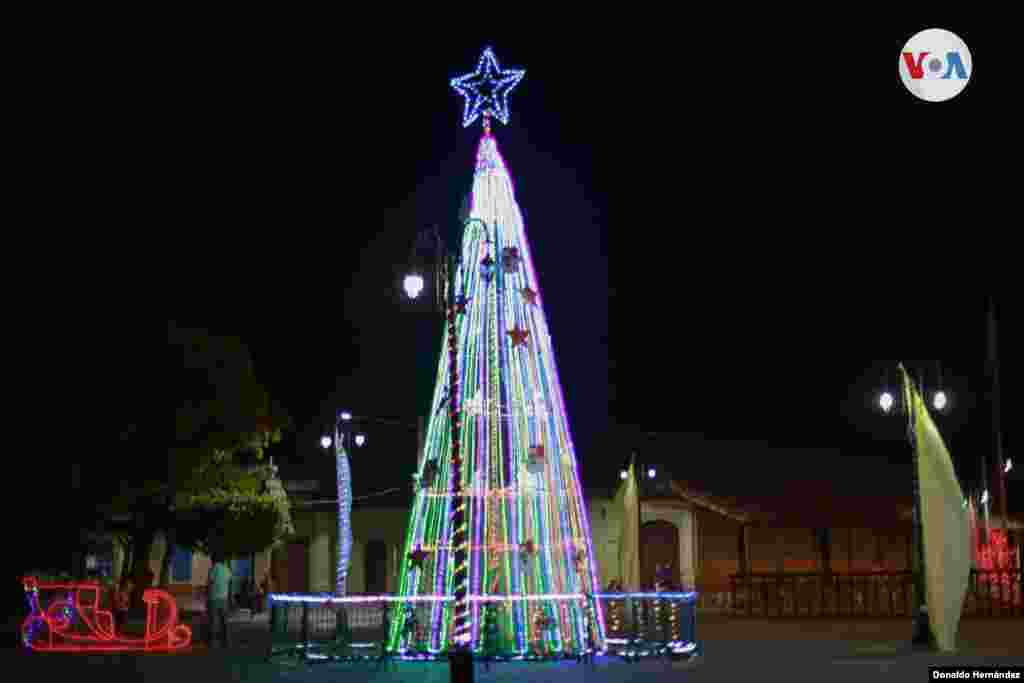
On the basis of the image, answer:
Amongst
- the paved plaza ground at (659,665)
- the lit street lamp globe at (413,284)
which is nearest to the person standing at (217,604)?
the paved plaza ground at (659,665)

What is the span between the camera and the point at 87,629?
23.4 meters

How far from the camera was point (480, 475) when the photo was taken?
17.8 m

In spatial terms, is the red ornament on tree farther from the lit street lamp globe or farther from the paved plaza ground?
the lit street lamp globe

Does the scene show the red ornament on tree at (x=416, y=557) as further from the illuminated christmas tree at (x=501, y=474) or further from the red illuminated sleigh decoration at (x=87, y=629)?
the red illuminated sleigh decoration at (x=87, y=629)

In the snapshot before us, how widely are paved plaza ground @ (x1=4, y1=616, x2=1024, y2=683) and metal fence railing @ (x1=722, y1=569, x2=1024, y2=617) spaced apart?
524 centimetres

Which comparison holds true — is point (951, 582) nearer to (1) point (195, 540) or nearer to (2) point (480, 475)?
(2) point (480, 475)

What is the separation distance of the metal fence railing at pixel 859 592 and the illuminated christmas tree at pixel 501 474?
494 inches

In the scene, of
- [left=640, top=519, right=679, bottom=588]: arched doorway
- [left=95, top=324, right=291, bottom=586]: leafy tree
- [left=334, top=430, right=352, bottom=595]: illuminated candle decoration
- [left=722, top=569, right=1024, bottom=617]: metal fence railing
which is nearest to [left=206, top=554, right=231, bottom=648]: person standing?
[left=334, top=430, right=352, bottom=595]: illuminated candle decoration

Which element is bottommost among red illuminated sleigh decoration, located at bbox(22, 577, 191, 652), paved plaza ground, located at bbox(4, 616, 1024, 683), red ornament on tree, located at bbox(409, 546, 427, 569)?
paved plaza ground, located at bbox(4, 616, 1024, 683)

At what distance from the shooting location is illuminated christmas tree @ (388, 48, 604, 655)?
17656 mm

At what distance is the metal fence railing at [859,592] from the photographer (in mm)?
28172

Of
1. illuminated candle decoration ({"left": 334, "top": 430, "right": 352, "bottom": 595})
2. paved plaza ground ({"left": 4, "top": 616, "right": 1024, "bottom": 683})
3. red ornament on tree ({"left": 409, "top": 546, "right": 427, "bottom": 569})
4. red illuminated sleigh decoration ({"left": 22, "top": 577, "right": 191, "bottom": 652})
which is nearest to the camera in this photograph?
paved plaza ground ({"left": 4, "top": 616, "right": 1024, "bottom": 683})

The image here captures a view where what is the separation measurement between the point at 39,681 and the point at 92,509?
9.51 meters

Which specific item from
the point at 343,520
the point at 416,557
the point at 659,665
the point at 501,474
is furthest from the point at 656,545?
the point at 416,557
